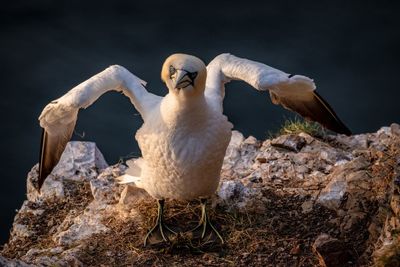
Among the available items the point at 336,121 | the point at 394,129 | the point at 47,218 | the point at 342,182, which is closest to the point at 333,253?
the point at 342,182

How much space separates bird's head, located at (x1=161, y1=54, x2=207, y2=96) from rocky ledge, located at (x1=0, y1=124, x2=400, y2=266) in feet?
4.49

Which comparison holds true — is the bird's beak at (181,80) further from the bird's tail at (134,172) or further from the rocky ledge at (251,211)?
the rocky ledge at (251,211)

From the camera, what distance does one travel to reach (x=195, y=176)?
19.8ft

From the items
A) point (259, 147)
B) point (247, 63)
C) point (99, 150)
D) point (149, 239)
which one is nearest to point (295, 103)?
point (247, 63)

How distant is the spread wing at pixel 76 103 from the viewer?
5.96 metres

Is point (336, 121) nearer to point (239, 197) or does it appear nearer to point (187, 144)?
point (239, 197)

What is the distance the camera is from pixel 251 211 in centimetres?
675

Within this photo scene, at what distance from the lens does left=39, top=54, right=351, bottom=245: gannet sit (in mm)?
5766

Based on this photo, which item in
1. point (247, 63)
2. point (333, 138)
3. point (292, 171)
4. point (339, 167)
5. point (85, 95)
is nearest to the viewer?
point (85, 95)

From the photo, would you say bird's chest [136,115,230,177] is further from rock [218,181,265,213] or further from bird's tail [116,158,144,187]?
rock [218,181,265,213]

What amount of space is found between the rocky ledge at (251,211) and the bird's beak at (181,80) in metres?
1.43

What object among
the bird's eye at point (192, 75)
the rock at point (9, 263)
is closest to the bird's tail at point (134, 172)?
the bird's eye at point (192, 75)

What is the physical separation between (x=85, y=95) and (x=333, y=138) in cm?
289

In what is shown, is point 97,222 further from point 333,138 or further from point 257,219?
point 333,138
